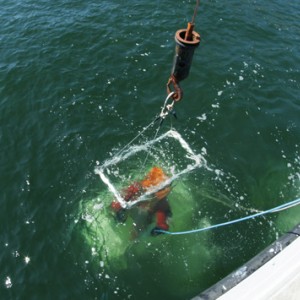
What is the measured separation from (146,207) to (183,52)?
5930 millimetres

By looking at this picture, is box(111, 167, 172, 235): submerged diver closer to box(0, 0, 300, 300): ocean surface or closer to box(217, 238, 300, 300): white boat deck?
box(0, 0, 300, 300): ocean surface

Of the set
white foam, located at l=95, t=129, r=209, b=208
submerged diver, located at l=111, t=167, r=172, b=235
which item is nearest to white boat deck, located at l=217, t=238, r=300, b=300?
submerged diver, located at l=111, t=167, r=172, b=235

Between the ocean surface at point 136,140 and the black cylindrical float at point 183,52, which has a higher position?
the black cylindrical float at point 183,52

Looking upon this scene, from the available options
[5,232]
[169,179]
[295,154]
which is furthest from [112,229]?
[295,154]

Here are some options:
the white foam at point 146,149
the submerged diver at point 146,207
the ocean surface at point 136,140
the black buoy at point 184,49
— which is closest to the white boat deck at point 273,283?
the ocean surface at point 136,140

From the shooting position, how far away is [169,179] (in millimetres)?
11602

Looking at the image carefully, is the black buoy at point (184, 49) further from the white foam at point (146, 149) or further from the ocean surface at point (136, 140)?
the ocean surface at point (136, 140)

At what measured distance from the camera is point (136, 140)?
12930 millimetres

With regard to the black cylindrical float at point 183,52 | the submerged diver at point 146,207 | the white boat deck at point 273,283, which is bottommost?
the submerged diver at point 146,207

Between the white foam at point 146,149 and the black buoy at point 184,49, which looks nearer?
the black buoy at point 184,49

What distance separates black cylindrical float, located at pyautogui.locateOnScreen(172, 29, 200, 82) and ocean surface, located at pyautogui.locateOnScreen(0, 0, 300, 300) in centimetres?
569

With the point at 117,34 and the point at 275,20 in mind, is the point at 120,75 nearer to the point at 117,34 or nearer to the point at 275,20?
the point at 117,34

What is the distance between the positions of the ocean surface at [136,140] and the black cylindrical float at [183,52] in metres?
5.69

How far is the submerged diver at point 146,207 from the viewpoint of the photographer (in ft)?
34.9
